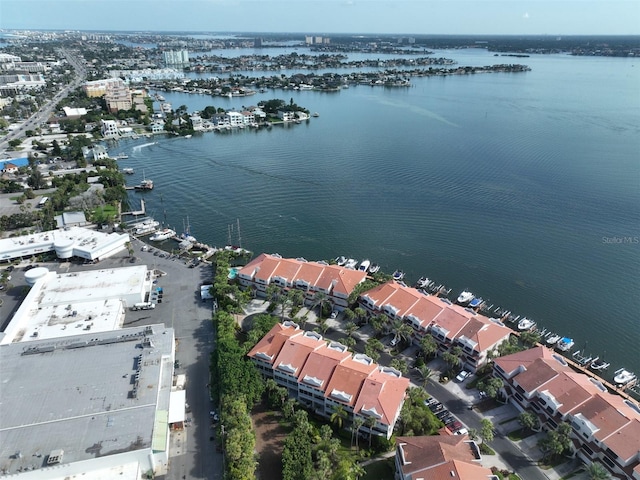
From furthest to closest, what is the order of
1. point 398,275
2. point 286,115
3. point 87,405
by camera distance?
1. point 286,115
2. point 398,275
3. point 87,405

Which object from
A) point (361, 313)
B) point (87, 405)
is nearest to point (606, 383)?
point (361, 313)

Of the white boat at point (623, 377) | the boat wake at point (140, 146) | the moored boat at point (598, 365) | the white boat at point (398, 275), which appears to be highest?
the boat wake at point (140, 146)

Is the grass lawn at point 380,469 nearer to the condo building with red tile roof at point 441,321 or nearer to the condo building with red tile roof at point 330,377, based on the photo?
the condo building with red tile roof at point 330,377

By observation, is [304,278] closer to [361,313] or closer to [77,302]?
[361,313]

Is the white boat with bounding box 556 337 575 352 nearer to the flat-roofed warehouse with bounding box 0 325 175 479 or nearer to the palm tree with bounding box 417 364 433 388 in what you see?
the palm tree with bounding box 417 364 433 388

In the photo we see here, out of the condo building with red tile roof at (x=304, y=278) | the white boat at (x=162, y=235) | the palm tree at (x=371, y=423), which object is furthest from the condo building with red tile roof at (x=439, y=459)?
the white boat at (x=162, y=235)
